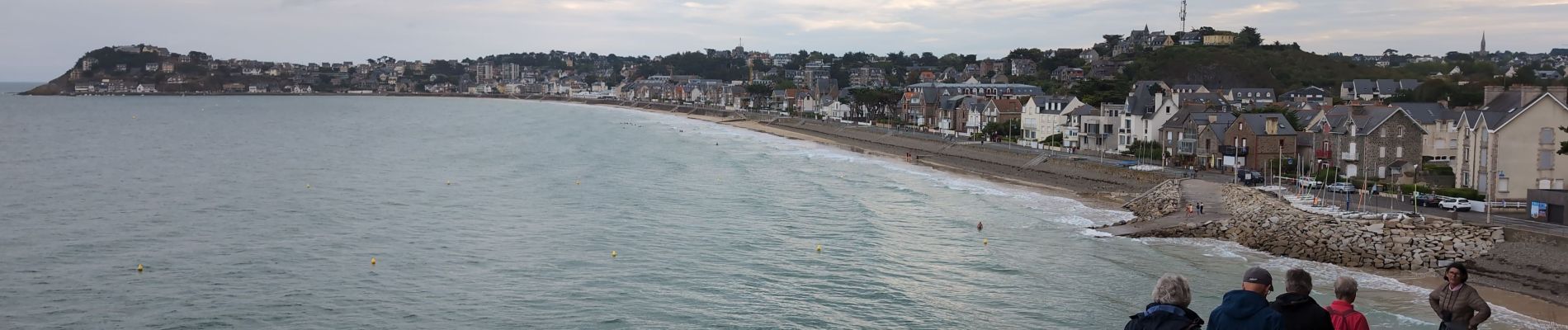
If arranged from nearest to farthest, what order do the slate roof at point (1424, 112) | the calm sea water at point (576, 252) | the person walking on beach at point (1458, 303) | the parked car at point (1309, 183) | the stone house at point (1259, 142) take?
the person walking on beach at point (1458, 303) < the calm sea water at point (576, 252) < the parked car at point (1309, 183) < the slate roof at point (1424, 112) < the stone house at point (1259, 142)

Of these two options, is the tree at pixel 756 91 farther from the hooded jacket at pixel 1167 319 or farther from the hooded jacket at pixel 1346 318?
the hooded jacket at pixel 1167 319

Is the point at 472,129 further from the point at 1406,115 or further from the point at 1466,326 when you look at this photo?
the point at 1466,326

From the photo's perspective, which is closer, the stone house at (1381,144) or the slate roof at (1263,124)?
the stone house at (1381,144)

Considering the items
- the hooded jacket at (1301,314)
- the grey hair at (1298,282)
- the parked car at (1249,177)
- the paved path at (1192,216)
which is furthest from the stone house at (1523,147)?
the hooded jacket at (1301,314)

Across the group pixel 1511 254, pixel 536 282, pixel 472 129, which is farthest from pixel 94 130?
pixel 1511 254

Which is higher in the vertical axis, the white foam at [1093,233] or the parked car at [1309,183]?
the parked car at [1309,183]

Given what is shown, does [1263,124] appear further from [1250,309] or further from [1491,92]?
[1250,309]
